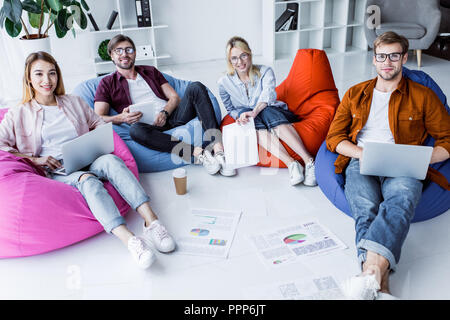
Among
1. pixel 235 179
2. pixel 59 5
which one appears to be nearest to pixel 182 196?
pixel 235 179

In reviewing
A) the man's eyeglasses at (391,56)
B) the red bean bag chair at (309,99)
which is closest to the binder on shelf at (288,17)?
the red bean bag chair at (309,99)

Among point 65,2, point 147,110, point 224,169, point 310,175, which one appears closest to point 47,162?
point 147,110

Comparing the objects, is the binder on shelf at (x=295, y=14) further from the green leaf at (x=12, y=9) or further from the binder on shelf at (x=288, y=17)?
the green leaf at (x=12, y=9)

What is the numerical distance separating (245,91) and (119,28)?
9.52ft

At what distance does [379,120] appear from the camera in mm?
2309

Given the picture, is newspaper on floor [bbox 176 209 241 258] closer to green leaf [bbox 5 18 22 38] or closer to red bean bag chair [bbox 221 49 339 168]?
red bean bag chair [bbox 221 49 339 168]

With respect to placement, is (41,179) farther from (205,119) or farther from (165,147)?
(205,119)

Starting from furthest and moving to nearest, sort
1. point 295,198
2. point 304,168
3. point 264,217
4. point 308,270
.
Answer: point 304,168 < point 295,198 < point 264,217 < point 308,270

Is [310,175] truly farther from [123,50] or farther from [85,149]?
[123,50]

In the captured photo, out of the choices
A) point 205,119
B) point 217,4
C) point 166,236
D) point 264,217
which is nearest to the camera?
point 166,236

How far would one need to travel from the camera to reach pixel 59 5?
3.79 metres

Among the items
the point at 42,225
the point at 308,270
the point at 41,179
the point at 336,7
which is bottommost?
the point at 308,270

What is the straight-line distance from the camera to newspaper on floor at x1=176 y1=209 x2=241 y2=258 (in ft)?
7.20

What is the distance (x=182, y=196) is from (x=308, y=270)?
101cm
